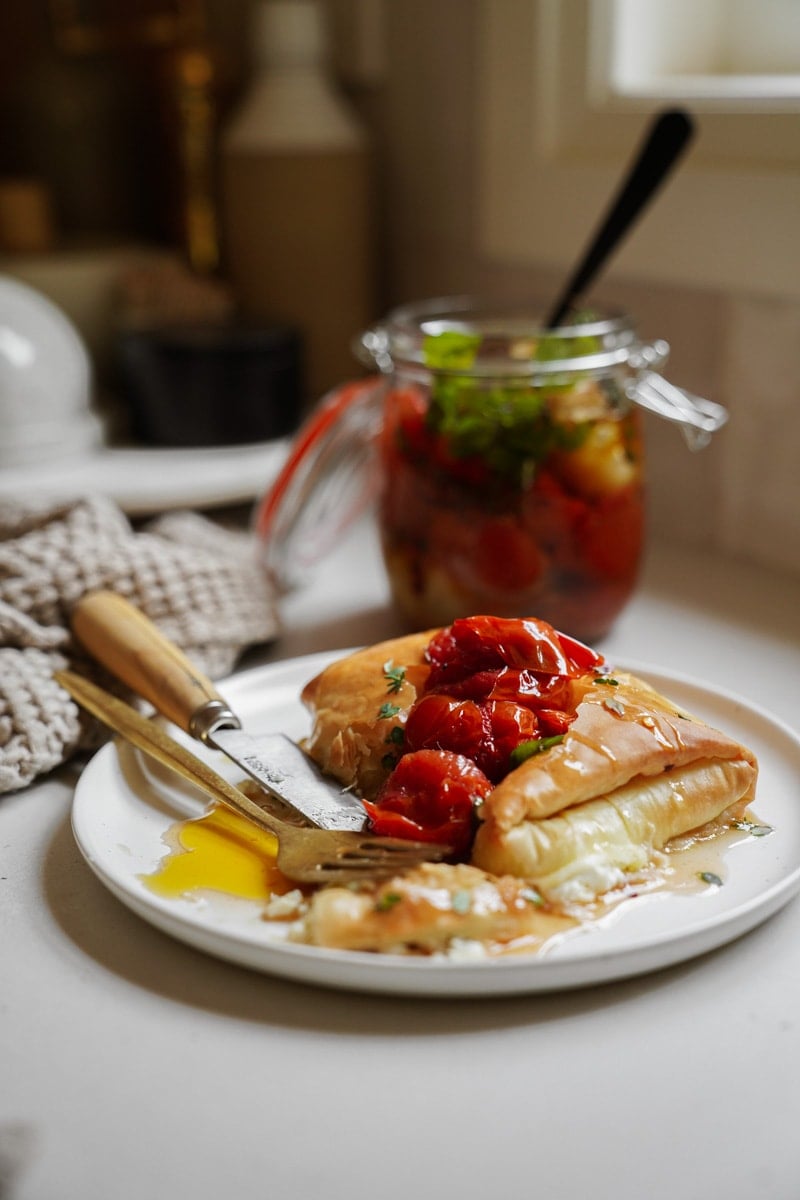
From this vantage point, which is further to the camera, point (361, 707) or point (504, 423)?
point (504, 423)

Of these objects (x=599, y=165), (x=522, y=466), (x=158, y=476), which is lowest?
(x=158, y=476)

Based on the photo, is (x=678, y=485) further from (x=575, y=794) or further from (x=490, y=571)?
(x=575, y=794)

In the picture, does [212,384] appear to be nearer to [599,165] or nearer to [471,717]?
[599,165]

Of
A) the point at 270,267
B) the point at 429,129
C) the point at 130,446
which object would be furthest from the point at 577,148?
the point at 130,446

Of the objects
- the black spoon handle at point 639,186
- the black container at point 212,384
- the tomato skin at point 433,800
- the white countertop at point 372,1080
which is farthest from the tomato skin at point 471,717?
the black container at point 212,384

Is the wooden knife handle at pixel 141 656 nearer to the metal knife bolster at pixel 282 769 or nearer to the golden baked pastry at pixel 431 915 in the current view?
the metal knife bolster at pixel 282 769

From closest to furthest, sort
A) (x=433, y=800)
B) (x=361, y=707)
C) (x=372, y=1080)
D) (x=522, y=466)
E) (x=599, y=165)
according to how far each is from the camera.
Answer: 1. (x=372, y=1080)
2. (x=433, y=800)
3. (x=361, y=707)
4. (x=522, y=466)
5. (x=599, y=165)

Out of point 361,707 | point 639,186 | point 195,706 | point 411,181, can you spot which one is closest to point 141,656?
point 195,706

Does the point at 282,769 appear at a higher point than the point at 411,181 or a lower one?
lower
